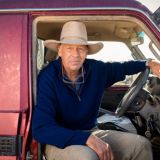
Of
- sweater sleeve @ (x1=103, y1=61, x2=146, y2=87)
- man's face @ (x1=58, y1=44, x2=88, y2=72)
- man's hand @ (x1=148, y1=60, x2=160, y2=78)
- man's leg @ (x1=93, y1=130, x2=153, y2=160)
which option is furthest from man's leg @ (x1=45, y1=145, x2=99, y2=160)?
man's hand @ (x1=148, y1=60, x2=160, y2=78)

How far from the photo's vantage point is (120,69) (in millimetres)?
3326

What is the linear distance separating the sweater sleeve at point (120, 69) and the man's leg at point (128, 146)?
0.41m

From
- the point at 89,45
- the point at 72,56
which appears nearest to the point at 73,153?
the point at 72,56

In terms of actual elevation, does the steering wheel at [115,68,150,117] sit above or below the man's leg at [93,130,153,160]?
above

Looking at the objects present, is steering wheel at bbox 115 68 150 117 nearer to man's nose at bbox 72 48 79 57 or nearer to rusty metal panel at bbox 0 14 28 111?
man's nose at bbox 72 48 79 57

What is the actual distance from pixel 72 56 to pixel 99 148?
679mm

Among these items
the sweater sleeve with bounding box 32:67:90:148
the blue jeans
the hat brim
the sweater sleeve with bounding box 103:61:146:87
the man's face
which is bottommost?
the blue jeans

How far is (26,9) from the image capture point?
298 centimetres

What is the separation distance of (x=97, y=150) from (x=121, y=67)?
80cm

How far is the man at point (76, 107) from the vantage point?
111 inches

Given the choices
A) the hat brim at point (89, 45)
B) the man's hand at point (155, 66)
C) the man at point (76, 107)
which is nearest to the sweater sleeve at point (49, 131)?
the man at point (76, 107)

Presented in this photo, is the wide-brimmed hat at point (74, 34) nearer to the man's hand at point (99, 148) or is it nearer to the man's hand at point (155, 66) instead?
the man's hand at point (155, 66)

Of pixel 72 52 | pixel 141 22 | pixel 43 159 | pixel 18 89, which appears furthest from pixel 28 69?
pixel 141 22

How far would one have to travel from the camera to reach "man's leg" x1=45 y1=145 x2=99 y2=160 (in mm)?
2748
